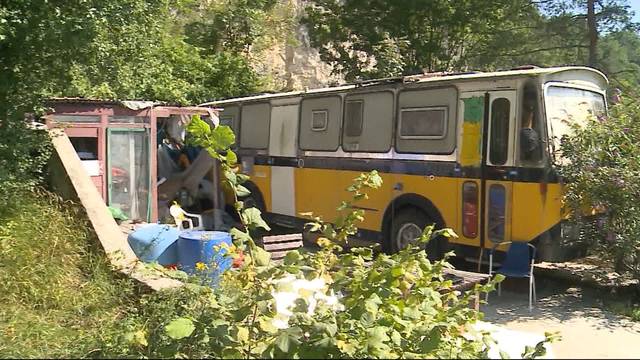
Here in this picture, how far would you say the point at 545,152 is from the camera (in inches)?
294

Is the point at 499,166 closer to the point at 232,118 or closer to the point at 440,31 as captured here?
the point at 232,118

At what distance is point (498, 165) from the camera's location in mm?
7875

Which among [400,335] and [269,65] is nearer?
[400,335]

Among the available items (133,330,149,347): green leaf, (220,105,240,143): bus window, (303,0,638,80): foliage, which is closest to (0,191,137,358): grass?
(133,330,149,347): green leaf

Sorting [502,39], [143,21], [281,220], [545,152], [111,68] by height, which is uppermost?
[502,39]

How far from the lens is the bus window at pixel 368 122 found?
30.7 ft

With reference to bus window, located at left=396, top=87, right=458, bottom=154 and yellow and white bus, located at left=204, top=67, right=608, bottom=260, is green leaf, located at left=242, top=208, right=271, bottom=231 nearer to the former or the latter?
yellow and white bus, located at left=204, top=67, right=608, bottom=260

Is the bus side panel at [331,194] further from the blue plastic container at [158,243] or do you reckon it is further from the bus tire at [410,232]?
the blue plastic container at [158,243]

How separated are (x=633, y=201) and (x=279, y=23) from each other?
1977 centimetres

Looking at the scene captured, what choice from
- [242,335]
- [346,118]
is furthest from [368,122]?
[242,335]

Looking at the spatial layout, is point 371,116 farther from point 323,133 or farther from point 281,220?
point 281,220

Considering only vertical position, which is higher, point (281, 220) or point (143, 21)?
point (143, 21)

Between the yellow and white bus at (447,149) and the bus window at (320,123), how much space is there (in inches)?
0.7

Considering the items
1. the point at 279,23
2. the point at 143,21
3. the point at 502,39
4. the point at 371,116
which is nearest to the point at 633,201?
the point at 371,116
